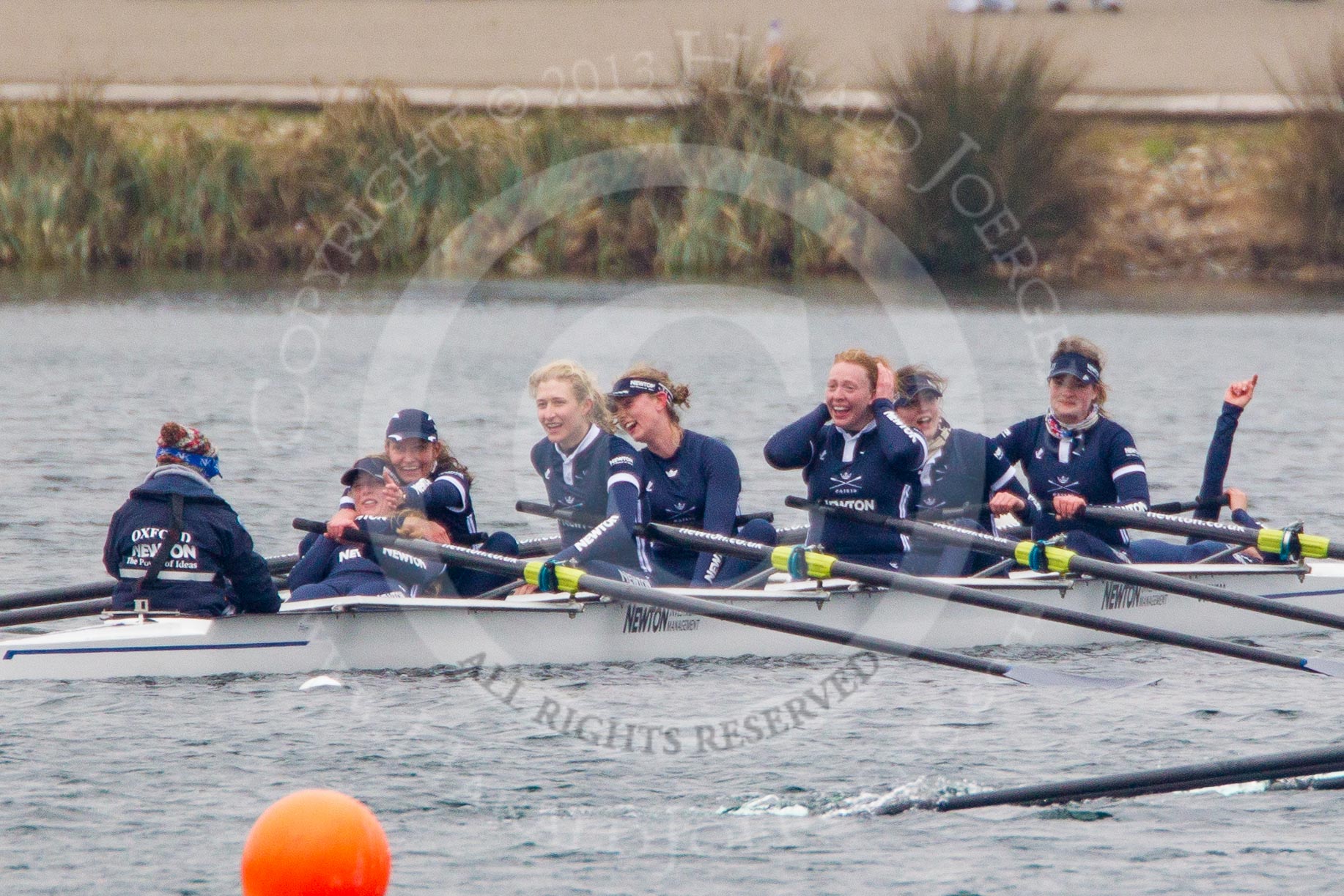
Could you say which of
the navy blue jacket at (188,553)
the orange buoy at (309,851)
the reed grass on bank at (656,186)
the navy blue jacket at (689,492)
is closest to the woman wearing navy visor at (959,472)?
the navy blue jacket at (689,492)

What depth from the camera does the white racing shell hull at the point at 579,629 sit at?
9641 mm

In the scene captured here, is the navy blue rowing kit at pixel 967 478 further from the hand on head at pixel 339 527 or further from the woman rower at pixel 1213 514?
the hand on head at pixel 339 527

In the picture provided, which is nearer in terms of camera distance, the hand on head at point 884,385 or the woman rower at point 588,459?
the woman rower at point 588,459

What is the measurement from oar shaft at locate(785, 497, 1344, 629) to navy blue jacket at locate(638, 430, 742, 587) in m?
0.37

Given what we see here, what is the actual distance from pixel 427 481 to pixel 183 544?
4.61 ft

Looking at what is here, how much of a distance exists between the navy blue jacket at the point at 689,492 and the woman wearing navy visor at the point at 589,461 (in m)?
0.23

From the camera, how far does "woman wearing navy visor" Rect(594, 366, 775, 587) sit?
10.4 metres

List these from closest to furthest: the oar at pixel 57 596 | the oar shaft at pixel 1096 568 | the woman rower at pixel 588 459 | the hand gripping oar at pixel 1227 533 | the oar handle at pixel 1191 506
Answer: the oar at pixel 57 596
the woman rower at pixel 588 459
the oar shaft at pixel 1096 568
the hand gripping oar at pixel 1227 533
the oar handle at pixel 1191 506

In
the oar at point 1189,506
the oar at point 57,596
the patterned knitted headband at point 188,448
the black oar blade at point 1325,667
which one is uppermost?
the patterned knitted headband at point 188,448

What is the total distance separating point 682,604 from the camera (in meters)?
9.80

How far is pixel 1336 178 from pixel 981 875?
990 inches

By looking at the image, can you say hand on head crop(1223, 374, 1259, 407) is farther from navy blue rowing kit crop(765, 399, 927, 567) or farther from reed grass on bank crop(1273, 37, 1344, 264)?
reed grass on bank crop(1273, 37, 1344, 264)

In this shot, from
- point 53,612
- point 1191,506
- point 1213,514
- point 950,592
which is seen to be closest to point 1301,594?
point 1213,514

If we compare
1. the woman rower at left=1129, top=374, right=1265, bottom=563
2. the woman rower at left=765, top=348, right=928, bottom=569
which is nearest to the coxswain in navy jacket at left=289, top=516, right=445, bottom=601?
the woman rower at left=765, top=348, right=928, bottom=569
